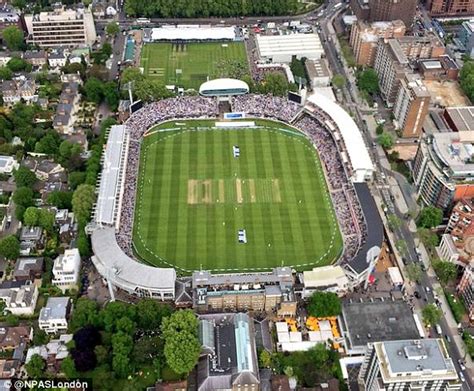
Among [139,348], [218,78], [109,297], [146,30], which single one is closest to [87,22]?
[146,30]

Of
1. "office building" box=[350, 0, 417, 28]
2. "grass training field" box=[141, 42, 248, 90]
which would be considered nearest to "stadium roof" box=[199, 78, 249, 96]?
"grass training field" box=[141, 42, 248, 90]

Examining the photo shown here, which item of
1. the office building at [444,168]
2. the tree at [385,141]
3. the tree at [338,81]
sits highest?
the tree at [338,81]

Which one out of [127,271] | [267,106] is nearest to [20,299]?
[127,271]

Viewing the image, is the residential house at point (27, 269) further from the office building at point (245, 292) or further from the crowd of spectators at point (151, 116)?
the office building at point (245, 292)

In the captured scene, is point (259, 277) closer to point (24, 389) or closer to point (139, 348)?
point (139, 348)

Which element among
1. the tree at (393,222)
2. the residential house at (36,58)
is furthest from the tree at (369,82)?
the residential house at (36,58)

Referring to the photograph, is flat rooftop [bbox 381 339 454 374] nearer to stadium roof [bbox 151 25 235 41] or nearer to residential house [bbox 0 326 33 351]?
residential house [bbox 0 326 33 351]
